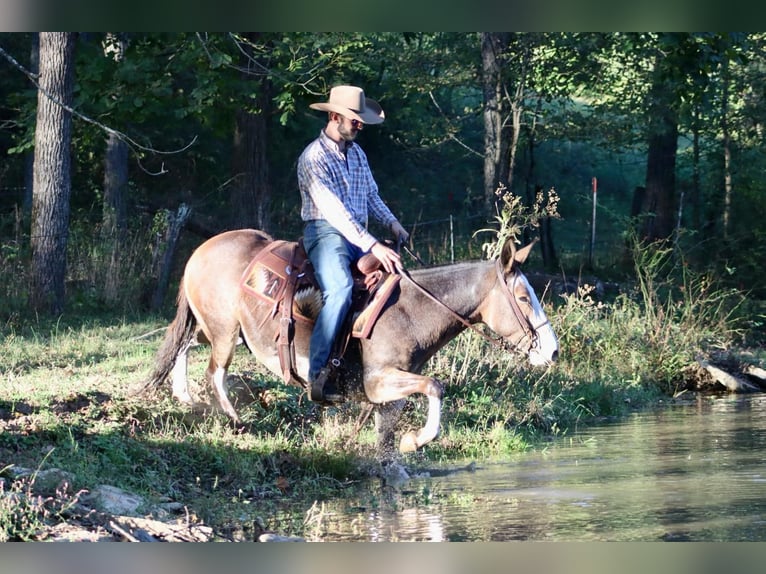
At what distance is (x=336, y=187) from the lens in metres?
9.75

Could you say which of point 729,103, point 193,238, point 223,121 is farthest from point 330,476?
point 729,103

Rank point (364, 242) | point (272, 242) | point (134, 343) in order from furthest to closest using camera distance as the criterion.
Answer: point (134, 343) → point (272, 242) → point (364, 242)

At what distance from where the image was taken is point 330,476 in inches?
395

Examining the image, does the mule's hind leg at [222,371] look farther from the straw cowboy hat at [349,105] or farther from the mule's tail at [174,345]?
the straw cowboy hat at [349,105]

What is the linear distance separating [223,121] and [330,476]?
11525 millimetres

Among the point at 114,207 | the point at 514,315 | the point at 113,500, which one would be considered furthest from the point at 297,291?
the point at 114,207

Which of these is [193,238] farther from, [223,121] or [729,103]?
[729,103]

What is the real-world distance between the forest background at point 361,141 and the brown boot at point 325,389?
5384 mm

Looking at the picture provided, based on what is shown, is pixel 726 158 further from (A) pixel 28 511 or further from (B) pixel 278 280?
(A) pixel 28 511

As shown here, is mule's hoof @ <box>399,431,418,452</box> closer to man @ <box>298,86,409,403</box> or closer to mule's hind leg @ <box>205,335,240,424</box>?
man @ <box>298,86,409,403</box>

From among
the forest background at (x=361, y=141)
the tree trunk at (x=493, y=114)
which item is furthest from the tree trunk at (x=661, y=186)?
the tree trunk at (x=493, y=114)

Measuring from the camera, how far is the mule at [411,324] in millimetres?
9445

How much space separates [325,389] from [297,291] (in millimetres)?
848
